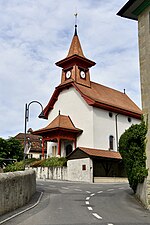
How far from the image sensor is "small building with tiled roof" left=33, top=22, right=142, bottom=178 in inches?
1682

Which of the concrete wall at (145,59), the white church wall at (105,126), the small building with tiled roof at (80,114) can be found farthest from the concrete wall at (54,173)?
the concrete wall at (145,59)

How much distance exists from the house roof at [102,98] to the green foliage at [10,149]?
857cm

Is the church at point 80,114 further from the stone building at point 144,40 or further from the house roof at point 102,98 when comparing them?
the stone building at point 144,40

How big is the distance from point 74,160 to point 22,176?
68.3 feet

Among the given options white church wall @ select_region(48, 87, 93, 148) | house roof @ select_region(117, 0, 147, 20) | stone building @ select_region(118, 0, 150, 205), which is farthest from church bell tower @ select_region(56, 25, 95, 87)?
stone building @ select_region(118, 0, 150, 205)

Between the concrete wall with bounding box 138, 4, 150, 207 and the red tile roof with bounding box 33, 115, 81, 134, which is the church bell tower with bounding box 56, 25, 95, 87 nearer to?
the red tile roof with bounding box 33, 115, 81, 134

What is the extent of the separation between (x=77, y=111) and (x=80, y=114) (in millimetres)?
721

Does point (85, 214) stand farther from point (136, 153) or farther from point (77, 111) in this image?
point (77, 111)

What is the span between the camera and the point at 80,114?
4425 centimetres

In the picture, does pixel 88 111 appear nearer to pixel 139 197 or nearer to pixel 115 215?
pixel 139 197

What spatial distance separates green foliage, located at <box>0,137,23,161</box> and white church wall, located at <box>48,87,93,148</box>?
9146 mm

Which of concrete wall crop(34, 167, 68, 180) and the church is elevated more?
the church

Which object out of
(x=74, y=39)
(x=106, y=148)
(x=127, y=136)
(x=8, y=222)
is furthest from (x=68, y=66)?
(x=8, y=222)

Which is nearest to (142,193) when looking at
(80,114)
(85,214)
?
(85,214)
